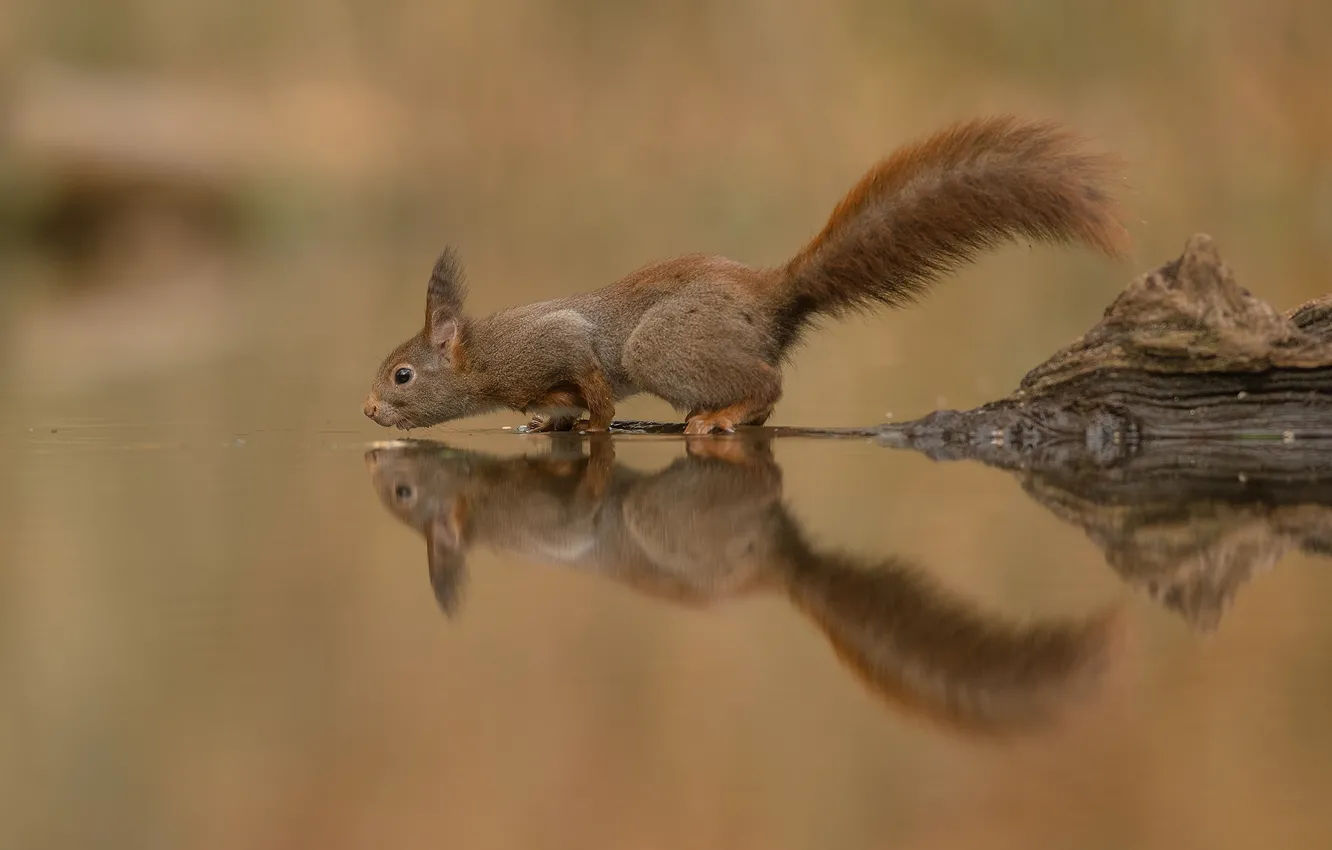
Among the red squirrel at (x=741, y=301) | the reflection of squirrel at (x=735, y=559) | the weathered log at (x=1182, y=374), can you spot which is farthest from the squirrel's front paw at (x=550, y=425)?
the weathered log at (x=1182, y=374)

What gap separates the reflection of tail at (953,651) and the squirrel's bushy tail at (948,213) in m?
1.81

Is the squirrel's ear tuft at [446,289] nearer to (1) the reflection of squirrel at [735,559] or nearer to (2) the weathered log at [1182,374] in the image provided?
(1) the reflection of squirrel at [735,559]

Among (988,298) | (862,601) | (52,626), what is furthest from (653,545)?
(988,298)

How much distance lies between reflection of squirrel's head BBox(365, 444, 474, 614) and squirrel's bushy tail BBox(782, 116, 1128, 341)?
45.6 inches

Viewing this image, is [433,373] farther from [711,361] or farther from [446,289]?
[711,361]

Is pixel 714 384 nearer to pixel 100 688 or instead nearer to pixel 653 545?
pixel 653 545

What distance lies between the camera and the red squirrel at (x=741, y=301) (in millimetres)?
3869

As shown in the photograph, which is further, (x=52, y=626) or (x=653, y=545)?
(x=653, y=545)

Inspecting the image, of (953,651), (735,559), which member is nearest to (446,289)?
(735,559)

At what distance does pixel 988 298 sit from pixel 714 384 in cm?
632

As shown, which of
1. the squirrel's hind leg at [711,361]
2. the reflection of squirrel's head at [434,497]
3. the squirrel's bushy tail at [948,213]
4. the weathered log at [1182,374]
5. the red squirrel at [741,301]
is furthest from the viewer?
the squirrel's hind leg at [711,361]

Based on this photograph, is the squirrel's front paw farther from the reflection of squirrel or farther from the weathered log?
the weathered log

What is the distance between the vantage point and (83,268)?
12.2m

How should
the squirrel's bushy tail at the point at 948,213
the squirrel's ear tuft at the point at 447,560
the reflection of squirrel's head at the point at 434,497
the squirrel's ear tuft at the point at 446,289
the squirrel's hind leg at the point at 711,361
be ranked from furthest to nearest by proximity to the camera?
the squirrel's ear tuft at the point at 446,289, the squirrel's hind leg at the point at 711,361, the squirrel's bushy tail at the point at 948,213, the reflection of squirrel's head at the point at 434,497, the squirrel's ear tuft at the point at 447,560
